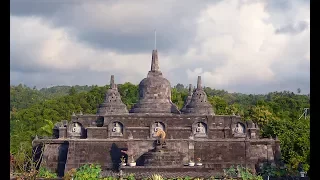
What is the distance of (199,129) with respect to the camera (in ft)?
93.4

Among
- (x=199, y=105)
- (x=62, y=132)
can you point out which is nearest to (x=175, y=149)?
(x=199, y=105)

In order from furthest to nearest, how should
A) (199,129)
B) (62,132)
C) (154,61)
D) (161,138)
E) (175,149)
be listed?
(154,61) → (62,132) → (199,129) → (175,149) → (161,138)

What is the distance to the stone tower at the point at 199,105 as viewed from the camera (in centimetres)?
3019

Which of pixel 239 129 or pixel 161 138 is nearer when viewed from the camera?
pixel 161 138

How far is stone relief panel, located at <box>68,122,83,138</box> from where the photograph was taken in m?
29.4

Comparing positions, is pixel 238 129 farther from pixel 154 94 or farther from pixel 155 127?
pixel 154 94

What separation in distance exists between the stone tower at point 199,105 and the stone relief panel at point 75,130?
601 centimetres

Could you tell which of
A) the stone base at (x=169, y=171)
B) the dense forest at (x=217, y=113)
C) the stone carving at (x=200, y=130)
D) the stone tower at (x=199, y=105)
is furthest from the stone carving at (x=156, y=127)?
the dense forest at (x=217, y=113)

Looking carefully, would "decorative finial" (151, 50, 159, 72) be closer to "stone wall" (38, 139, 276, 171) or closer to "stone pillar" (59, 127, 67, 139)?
"stone pillar" (59, 127, 67, 139)

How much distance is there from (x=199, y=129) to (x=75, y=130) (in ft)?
22.4

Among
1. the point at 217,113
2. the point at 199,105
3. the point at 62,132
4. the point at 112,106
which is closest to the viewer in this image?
the point at 62,132

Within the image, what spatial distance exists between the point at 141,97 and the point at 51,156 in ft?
21.8
